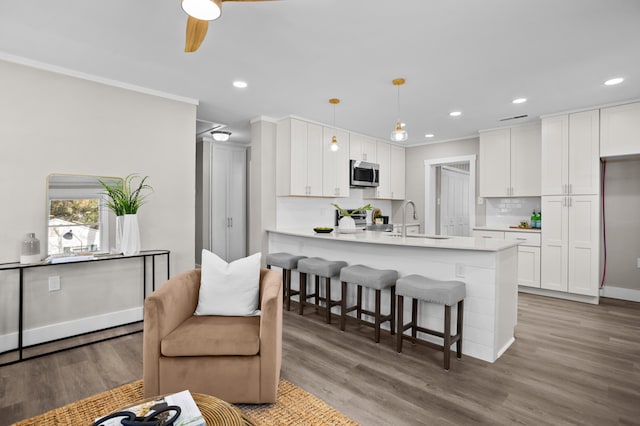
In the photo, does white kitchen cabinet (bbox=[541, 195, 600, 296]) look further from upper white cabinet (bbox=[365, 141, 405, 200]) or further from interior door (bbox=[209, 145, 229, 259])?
interior door (bbox=[209, 145, 229, 259])

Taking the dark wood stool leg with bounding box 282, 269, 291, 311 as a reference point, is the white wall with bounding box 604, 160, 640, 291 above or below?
above

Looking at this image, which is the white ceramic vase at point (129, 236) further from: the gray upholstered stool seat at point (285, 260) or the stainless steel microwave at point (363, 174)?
the stainless steel microwave at point (363, 174)

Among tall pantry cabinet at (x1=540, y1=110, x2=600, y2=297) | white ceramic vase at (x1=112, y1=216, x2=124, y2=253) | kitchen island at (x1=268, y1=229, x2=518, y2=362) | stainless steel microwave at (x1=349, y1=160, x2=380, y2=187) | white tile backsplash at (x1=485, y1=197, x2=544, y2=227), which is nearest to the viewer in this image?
kitchen island at (x1=268, y1=229, x2=518, y2=362)

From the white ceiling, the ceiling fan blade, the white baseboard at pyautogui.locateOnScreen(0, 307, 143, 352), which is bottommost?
the white baseboard at pyautogui.locateOnScreen(0, 307, 143, 352)

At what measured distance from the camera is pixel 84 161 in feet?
10.7

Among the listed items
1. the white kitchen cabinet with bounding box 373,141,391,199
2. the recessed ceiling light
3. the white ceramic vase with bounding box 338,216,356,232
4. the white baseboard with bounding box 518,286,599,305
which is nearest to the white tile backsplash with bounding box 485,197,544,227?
the white baseboard with bounding box 518,286,599,305

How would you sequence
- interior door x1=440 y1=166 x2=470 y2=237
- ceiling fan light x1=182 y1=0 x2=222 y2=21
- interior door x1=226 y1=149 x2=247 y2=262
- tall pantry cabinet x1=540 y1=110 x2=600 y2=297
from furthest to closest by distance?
interior door x1=440 y1=166 x2=470 y2=237 < interior door x1=226 y1=149 x2=247 y2=262 < tall pantry cabinet x1=540 y1=110 x2=600 y2=297 < ceiling fan light x1=182 y1=0 x2=222 y2=21

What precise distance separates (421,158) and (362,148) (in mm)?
1538

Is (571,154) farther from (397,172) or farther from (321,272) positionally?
(321,272)

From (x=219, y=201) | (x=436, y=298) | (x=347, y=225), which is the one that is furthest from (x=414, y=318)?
(x=219, y=201)

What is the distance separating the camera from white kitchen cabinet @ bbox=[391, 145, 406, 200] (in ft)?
Result: 21.8

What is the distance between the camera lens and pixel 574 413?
1976 mm

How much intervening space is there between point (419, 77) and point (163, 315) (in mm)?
3114

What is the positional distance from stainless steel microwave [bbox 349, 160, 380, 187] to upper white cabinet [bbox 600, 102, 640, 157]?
324 centimetres
